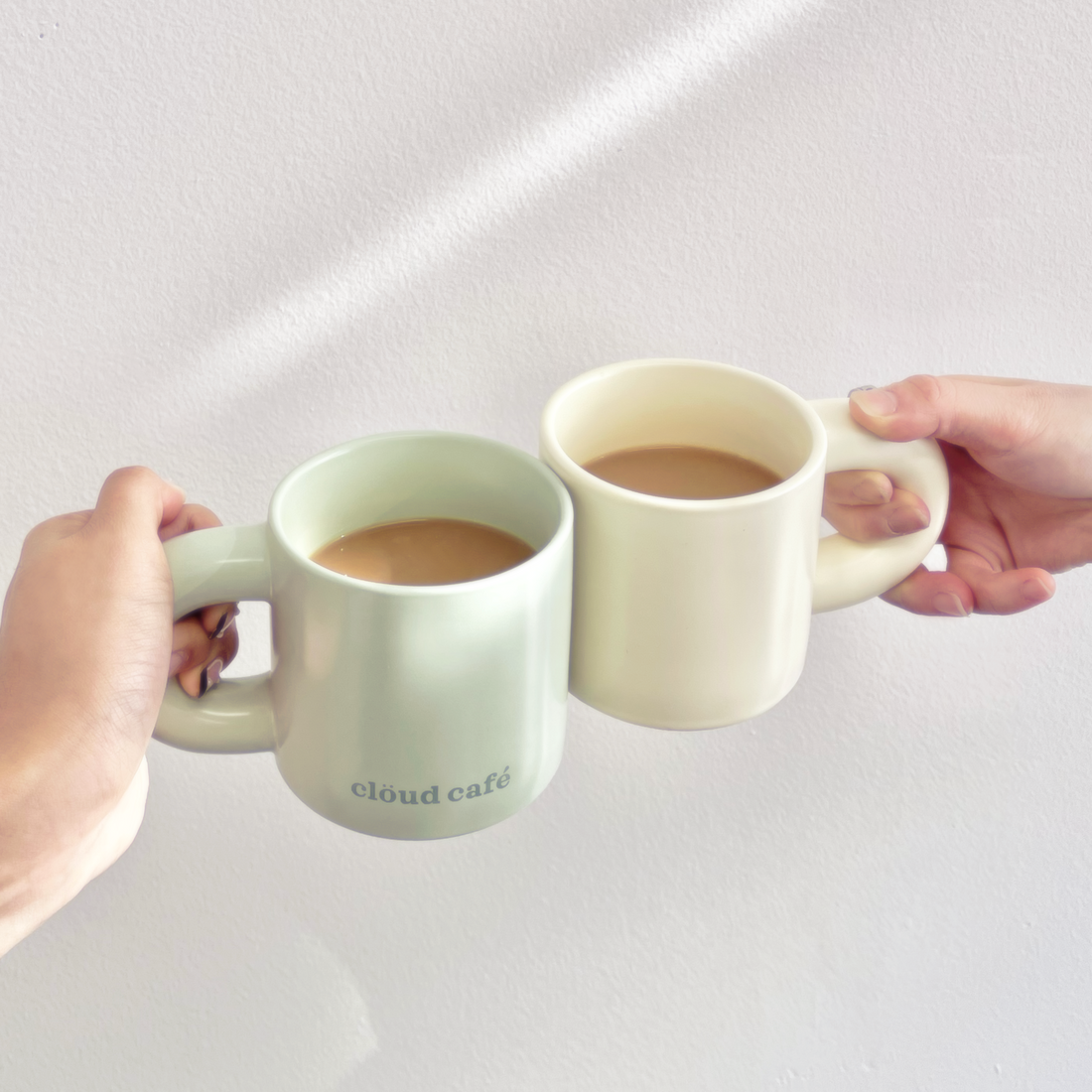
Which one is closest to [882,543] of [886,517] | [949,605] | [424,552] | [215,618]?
[886,517]

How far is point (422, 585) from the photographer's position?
53cm

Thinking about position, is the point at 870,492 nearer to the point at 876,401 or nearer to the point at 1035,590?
the point at 876,401

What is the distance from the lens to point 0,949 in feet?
1.83

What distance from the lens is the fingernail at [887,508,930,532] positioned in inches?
25.7

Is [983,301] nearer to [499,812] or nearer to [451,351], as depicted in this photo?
[451,351]

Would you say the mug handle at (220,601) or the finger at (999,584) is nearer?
the mug handle at (220,601)

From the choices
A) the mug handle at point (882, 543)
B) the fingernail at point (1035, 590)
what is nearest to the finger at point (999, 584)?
the fingernail at point (1035, 590)

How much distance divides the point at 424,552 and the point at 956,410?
0.31m

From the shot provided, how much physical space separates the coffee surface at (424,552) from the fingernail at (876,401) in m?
0.19

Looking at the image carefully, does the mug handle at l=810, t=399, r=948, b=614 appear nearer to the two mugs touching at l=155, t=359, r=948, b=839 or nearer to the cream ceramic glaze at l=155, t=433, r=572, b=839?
the two mugs touching at l=155, t=359, r=948, b=839

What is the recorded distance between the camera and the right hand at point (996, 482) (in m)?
0.66

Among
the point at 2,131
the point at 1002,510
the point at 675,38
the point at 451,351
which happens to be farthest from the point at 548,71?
the point at 1002,510

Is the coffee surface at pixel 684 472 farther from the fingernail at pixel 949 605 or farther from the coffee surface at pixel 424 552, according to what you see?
the fingernail at pixel 949 605

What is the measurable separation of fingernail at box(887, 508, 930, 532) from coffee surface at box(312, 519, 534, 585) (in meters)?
0.21
